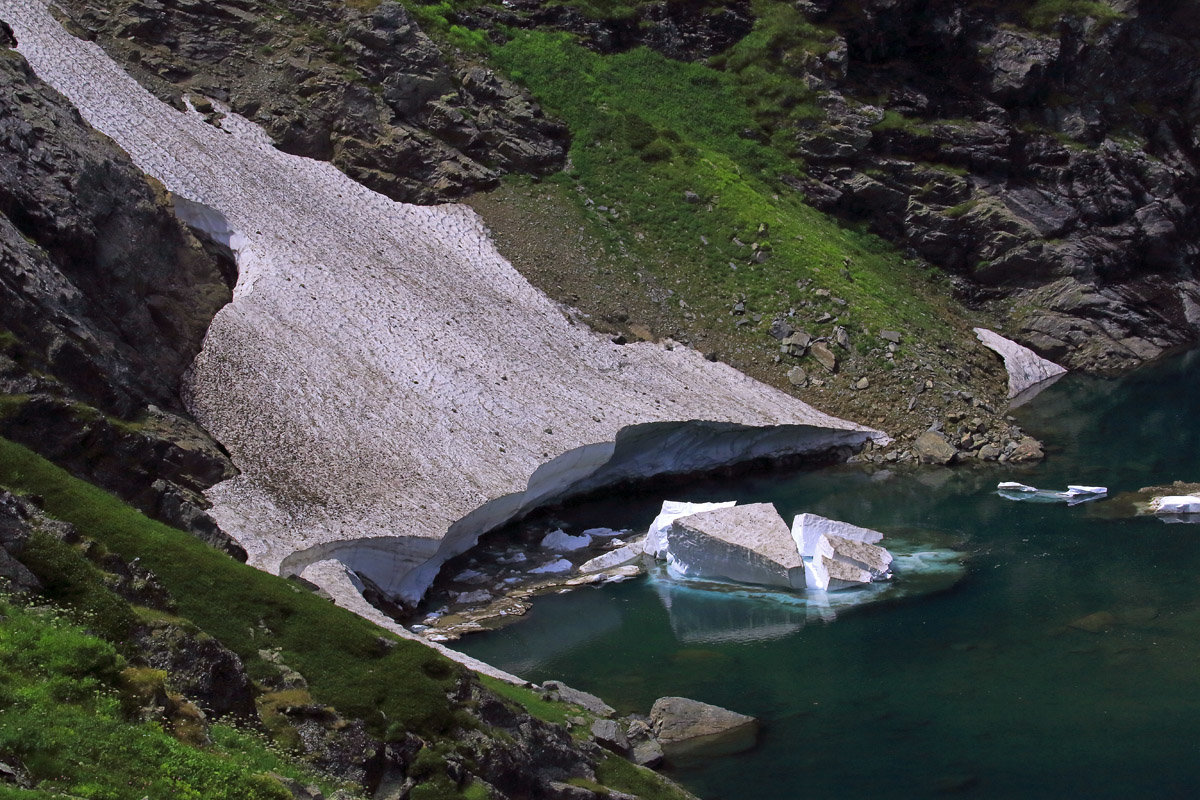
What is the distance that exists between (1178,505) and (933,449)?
1039cm

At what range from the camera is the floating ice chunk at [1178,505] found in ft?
118

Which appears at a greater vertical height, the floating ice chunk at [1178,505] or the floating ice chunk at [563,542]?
the floating ice chunk at [563,542]

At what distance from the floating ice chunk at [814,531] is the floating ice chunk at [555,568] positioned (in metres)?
7.60

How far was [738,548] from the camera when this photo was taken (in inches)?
1328

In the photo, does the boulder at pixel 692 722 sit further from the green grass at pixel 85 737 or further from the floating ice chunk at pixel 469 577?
the green grass at pixel 85 737

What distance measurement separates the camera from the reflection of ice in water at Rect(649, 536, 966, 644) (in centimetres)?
3020

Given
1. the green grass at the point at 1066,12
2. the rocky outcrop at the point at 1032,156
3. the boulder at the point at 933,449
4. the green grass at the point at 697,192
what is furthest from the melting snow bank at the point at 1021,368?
the green grass at the point at 1066,12

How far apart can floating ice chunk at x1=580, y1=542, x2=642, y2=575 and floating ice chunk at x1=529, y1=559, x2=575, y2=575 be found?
486mm

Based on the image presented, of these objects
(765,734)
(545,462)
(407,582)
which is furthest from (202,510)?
(765,734)

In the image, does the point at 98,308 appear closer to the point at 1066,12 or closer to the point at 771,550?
the point at 771,550

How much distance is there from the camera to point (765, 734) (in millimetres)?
23781

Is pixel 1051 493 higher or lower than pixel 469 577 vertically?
lower

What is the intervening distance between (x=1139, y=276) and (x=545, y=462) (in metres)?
47.9

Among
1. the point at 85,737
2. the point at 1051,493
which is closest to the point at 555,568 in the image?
the point at 1051,493
